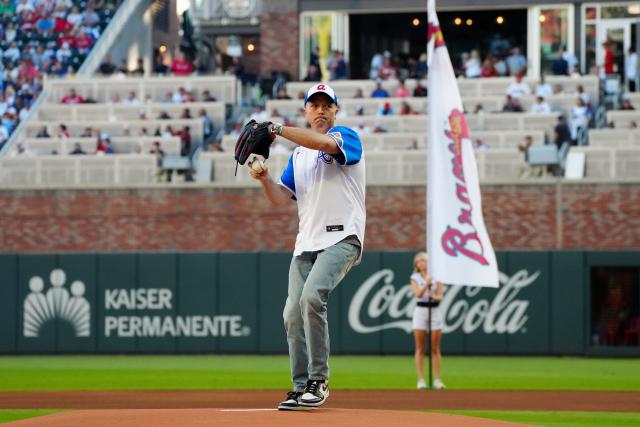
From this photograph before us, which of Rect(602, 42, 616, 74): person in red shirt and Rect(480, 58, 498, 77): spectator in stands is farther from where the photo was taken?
Rect(602, 42, 616, 74): person in red shirt

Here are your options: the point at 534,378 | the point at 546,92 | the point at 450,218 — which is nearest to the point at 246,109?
the point at 546,92

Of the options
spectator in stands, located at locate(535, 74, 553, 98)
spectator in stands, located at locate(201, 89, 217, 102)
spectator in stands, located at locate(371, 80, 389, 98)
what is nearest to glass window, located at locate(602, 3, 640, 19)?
spectator in stands, located at locate(535, 74, 553, 98)

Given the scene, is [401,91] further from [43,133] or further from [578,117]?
A: [43,133]

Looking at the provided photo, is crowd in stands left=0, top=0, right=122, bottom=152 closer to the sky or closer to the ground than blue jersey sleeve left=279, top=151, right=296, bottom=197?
closer to the sky

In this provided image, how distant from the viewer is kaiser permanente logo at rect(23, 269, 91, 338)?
87.9 ft

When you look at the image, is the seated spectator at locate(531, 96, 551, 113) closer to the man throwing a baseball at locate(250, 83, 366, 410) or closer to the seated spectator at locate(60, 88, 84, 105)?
the seated spectator at locate(60, 88, 84, 105)

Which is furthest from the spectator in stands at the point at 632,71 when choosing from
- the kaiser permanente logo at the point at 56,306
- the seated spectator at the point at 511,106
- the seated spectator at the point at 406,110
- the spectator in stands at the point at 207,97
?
the kaiser permanente logo at the point at 56,306

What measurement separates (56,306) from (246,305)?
12.7 feet

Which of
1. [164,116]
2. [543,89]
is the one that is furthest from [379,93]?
[164,116]

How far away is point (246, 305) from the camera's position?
2648cm

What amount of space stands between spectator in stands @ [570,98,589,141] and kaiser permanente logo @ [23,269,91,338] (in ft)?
39.1

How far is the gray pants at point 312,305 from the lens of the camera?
930cm

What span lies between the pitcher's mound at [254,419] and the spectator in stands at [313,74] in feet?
88.4

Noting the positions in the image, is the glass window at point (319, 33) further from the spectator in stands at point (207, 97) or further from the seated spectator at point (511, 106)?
the seated spectator at point (511, 106)
